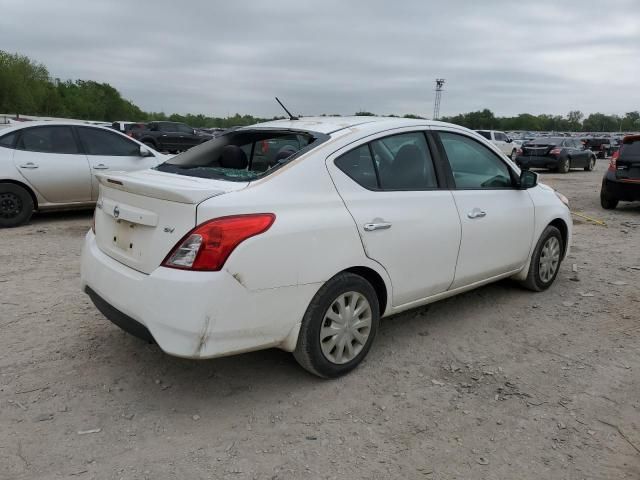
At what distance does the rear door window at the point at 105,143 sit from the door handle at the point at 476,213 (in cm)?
624

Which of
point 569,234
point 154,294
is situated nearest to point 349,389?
point 154,294

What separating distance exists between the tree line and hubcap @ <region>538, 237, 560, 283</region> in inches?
1813

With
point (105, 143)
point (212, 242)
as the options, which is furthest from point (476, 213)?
point (105, 143)

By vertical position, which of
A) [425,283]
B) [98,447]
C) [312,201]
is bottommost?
[98,447]

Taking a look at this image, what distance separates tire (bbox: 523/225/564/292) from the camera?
4852 mm

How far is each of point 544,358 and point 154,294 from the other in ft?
8.68

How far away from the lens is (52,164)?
25.2 ft

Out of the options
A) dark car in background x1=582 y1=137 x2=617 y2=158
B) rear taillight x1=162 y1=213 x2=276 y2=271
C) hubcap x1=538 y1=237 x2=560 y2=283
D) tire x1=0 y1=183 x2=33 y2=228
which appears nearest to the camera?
rear taillight x1=162 y1=213 x2=276 y2=271

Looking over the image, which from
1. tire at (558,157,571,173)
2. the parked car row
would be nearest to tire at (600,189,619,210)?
the parked car row

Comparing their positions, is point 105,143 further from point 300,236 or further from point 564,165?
point 564,165

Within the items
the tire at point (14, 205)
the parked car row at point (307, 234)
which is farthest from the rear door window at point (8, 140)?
A: the parked car row at point (307, 234)

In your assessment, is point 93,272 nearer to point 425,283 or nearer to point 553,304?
point 425,283

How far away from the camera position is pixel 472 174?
4223mm

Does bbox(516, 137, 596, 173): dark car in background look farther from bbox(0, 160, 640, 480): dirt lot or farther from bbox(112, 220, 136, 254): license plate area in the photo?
bbox(112, 220, 136, 254): license plate area
